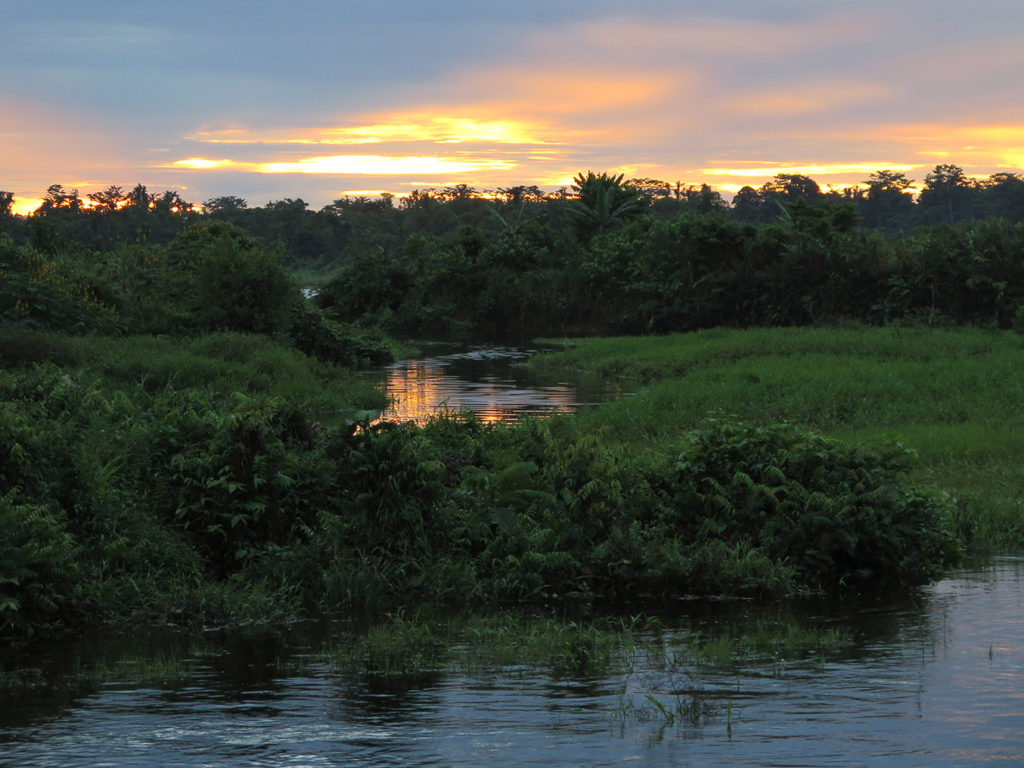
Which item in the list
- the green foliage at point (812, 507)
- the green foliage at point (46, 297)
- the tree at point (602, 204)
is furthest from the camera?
the tree at point (602, 204)

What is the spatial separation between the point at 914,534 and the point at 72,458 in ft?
23.4

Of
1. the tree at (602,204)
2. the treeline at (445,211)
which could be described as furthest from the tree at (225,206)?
the tree at (602,204)

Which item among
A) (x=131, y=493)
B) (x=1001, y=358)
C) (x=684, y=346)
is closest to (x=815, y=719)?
(x=131, y=493)

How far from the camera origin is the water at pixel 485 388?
23.2 m

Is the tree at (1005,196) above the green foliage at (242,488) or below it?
above

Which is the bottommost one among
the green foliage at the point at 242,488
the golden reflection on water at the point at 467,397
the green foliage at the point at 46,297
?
the golden reflection on water at the point at 467,397

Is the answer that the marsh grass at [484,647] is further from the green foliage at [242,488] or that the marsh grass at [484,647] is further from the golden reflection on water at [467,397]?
the golden reflection on water at [467,397]

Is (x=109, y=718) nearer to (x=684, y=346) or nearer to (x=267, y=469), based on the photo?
(x=267, y=469)

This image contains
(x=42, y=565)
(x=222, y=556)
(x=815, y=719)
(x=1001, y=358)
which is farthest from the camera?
(x=1001, y=358)

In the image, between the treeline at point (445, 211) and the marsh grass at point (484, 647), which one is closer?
the marsh grass at point (484, 647)

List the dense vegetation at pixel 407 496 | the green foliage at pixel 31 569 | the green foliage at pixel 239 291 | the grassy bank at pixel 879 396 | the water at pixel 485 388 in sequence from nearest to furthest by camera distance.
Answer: the green foliage at pixel 31 569
the dense vegetation at pixel 407 496
the grassy bank at pixel 879 396
the water at pixel 485 388
the green foliage at pixel 239 291

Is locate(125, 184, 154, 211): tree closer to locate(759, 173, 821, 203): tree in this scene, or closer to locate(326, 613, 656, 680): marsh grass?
locate(759, 173, 821, 203): tree

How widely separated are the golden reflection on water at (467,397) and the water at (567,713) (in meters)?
11.9

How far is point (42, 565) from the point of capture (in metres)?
8.91
